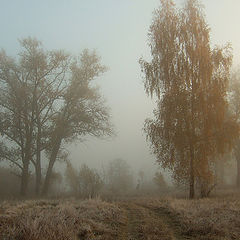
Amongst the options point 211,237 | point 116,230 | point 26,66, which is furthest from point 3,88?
point 211,237

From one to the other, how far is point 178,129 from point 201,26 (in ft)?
24.9

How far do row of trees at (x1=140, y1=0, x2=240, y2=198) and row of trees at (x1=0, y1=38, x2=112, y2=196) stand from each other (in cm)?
1001

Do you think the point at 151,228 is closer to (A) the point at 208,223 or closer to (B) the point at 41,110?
(A) the point at 208,223

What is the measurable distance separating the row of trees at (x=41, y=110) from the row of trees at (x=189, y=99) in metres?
10.0

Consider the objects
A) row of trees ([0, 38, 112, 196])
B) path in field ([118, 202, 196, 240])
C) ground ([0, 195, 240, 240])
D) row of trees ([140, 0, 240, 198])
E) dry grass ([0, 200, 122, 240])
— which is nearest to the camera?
dry grass ([0, 200, 122, 240])

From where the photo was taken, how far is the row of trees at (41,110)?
25.9 metres

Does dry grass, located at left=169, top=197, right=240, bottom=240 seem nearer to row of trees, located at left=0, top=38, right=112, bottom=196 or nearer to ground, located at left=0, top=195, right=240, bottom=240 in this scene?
ground, located at left=0, top=195, right=240, bottom=240

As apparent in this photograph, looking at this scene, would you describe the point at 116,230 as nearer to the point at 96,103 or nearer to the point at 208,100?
the point at 208,100

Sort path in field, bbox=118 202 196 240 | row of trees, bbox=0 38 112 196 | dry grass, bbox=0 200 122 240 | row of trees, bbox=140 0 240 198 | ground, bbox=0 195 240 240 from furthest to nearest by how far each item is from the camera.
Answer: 1. row of trees, bbox=0 38 112 196
2. row of trees, bbox=140 0 240 198
3. path in field, bbox=118 202 196 240
4. ground, bbox=0 195 240 240
5. dry grass, bbox=0 200 122 240

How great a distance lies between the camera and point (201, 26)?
1934cm

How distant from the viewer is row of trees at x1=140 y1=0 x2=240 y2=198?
17.7 meters

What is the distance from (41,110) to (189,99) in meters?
14.9

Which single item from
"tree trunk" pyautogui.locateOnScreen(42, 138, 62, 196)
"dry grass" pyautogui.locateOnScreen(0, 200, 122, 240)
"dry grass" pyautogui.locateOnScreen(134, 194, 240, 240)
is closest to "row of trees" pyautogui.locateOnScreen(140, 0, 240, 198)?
"dry grass" pyautogui.locateOnScreen(134, 194, 240, 240)

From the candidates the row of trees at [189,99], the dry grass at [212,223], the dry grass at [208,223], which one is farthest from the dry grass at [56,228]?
the row of trees at [189,99]
